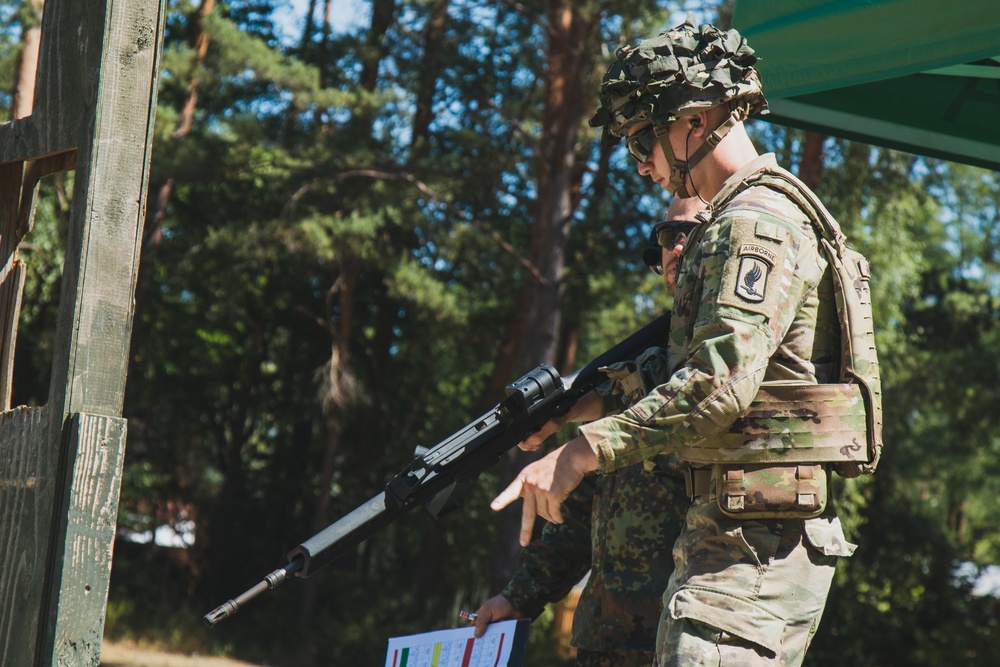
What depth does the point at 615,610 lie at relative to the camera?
2.76 metres

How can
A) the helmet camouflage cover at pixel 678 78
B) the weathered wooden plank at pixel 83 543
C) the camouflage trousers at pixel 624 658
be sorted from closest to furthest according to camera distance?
the weathered wooden plank at pixel 83 543 → the helmet camouflage cover at pixel 678 78 → the camouflage trousers at pixel 624 658

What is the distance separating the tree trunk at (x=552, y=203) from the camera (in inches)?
483

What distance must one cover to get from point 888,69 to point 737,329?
48.4 inches

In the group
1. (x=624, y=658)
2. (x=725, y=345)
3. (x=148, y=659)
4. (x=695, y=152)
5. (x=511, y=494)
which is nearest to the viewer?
(x=725, y=345)

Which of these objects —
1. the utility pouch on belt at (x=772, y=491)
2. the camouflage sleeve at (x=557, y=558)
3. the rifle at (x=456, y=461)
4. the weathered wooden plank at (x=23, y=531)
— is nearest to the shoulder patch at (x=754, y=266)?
the utility pouch on belt at (x=772, y=491)

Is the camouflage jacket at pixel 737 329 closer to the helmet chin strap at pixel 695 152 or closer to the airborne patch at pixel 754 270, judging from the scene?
the airborne patch at pixel 754 270

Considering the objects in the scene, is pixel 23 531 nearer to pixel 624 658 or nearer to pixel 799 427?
pixel 624 658

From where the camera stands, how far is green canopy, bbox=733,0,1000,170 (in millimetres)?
2762

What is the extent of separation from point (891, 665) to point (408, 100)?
9422mm

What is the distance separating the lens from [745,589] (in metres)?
2.12

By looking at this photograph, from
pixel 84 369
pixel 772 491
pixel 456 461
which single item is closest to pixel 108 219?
pixel 84 369

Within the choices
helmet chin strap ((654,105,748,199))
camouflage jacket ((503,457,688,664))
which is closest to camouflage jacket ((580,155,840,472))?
helmet chin strap ((654,105,748,199))

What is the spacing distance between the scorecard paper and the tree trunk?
8.96 metres

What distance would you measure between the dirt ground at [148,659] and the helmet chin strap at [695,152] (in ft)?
37.5
